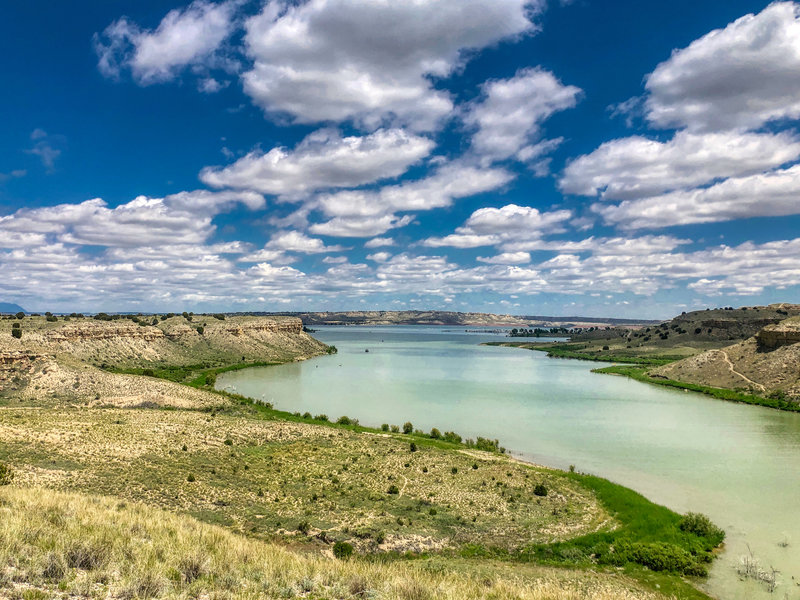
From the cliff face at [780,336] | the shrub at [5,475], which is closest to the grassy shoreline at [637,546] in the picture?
the shrub at [5,475]

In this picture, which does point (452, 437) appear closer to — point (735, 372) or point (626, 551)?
point (626, 551)

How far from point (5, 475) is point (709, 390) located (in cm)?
8525

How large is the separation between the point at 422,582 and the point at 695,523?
1848cm

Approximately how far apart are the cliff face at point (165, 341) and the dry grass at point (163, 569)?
5101 cm

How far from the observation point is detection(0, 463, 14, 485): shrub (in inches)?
890

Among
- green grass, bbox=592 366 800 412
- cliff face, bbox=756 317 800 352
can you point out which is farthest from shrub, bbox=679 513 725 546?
cliff face, bbox=756 317 800 352

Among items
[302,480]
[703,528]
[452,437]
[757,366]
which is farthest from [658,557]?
[757,366]

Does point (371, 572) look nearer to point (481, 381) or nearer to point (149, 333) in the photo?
point (481, 381)

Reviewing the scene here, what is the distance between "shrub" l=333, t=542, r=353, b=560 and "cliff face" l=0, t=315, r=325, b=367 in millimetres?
51681

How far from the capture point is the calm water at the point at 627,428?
25984 mm

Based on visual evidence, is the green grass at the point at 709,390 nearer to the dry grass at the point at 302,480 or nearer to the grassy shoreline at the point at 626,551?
the grassy shoreline at the point at 626,551

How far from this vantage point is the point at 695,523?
24.2m

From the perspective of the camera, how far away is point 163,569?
1112 cm

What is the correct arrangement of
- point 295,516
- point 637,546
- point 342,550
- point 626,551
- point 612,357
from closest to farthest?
point 342,550
point 626,551
point 637,546
point 295,516
point 612,357
